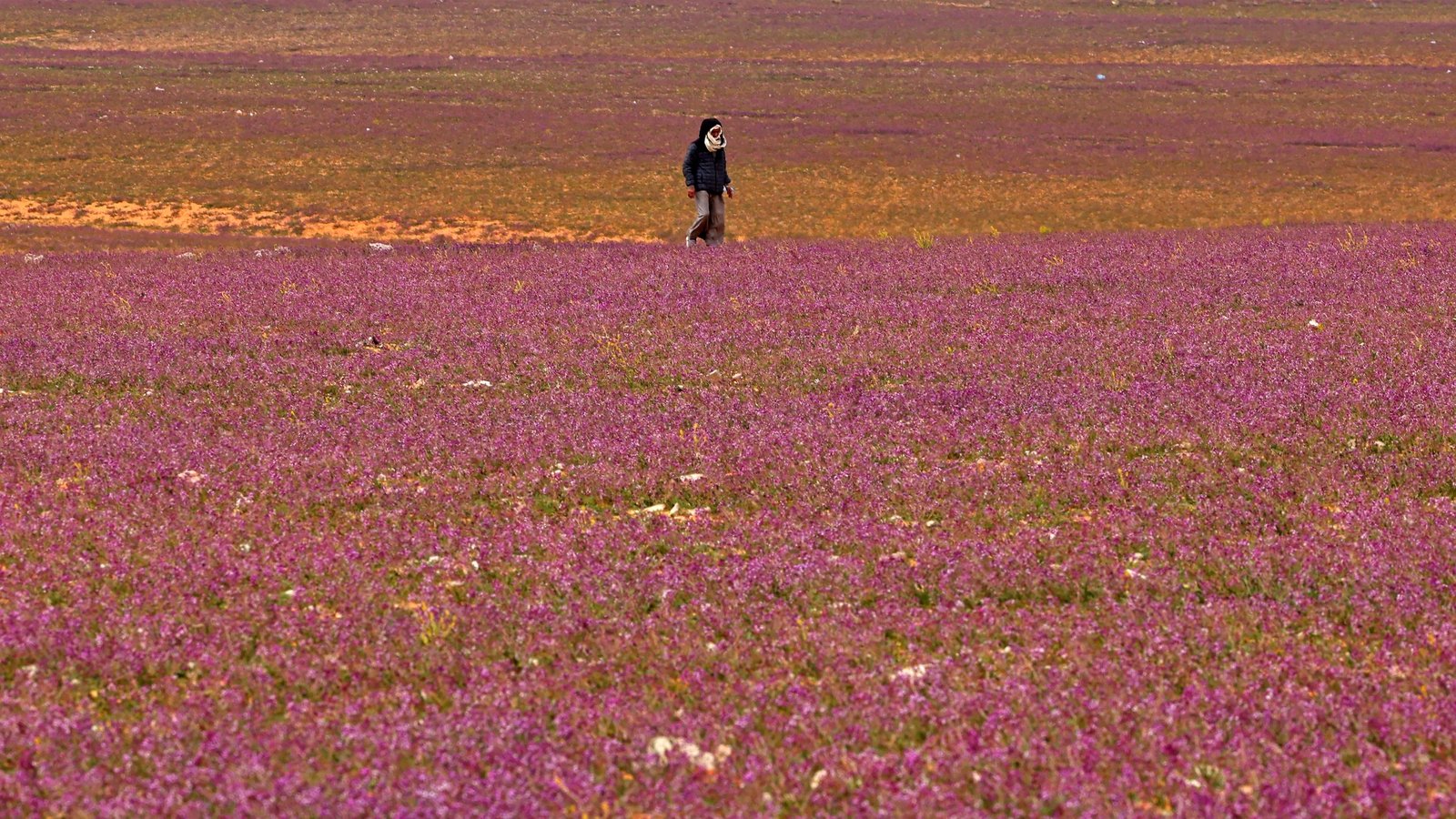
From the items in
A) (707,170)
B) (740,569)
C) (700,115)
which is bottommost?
(700,115)

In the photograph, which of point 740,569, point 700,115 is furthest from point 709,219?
point 700,115

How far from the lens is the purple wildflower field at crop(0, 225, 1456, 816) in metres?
5.45

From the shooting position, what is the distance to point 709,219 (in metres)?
25.5

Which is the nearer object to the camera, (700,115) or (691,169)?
(691,169)

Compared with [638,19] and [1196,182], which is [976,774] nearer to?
[1196,182]

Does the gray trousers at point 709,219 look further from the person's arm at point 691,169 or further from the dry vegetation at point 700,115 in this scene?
the dry vegetation at point 700,115

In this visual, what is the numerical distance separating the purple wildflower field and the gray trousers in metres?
10.1

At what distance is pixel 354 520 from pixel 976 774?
4601 millimetres

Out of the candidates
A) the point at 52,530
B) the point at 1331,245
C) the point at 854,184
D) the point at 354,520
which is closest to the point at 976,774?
the point at 354,520

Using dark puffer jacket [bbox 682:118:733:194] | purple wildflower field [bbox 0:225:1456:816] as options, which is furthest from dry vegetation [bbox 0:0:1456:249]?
purple wildflower field [bbox 0:225:1456:816]

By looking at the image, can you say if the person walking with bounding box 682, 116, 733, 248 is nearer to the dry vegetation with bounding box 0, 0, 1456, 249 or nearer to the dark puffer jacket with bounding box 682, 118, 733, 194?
the dark puffer jacket with bounding box 682, 118, 733, 194

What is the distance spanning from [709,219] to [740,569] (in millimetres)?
18361

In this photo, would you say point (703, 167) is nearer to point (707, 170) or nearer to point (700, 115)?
point (707, 170)

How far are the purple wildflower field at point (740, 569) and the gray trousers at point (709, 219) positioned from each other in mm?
10069
